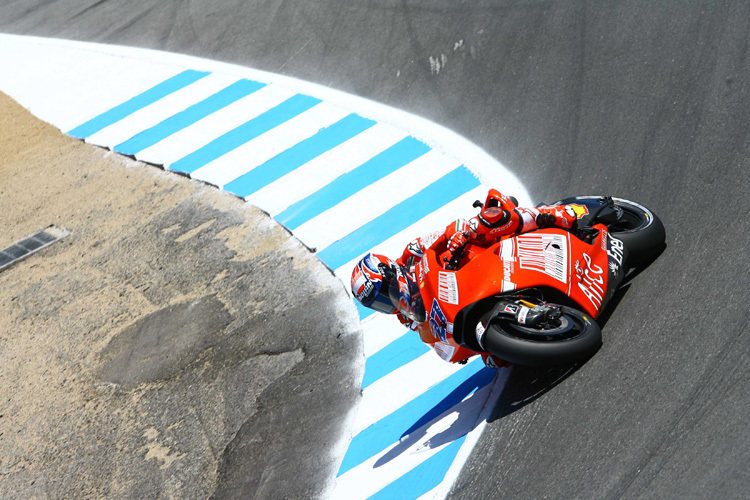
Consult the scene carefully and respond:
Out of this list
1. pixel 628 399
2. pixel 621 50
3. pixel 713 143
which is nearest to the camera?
pixel 628 399

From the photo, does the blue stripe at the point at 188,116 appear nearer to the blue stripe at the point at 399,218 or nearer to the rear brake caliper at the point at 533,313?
the blue stripe at the point at 399,218

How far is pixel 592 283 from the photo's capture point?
20.9 ft

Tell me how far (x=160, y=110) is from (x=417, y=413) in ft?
29.7

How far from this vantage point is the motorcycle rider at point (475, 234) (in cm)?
655

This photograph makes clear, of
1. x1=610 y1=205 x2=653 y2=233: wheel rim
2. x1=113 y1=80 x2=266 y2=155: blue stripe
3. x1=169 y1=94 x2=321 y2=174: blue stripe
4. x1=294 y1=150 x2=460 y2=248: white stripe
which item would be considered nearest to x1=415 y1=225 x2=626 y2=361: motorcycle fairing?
x1=610 y1=205 x2=653 y2=233: wheel rim

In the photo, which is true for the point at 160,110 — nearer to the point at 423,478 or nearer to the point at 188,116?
the point at 188,116

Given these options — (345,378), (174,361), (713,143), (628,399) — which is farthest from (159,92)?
(628,399)

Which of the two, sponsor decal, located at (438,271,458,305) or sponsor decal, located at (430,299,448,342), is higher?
sponsor decal, located at (438,271,458,305)

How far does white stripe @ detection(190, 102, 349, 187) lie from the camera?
1222 centimetres

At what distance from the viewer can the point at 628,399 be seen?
5707 mm

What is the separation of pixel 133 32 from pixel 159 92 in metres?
3.14

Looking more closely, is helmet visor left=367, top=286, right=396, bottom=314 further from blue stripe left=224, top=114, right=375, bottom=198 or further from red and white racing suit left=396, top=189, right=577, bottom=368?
blue stripe left=224, top=114, right=375, bottom=198

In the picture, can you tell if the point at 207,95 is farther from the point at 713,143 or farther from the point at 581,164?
the point at 713,143

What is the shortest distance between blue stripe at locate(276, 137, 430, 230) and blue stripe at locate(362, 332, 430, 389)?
296 centimetres
